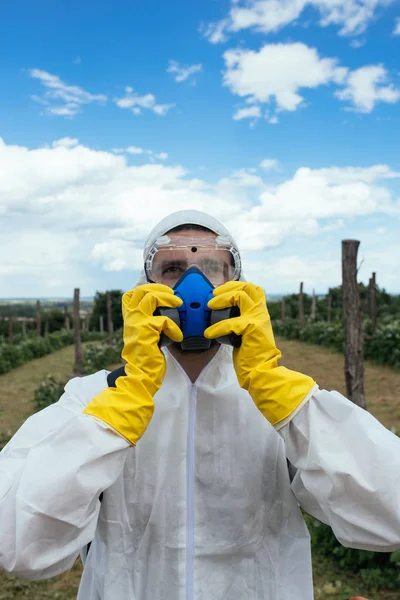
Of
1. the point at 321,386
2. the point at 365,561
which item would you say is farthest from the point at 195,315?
the point at 321,386

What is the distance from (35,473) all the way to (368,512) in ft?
2.94

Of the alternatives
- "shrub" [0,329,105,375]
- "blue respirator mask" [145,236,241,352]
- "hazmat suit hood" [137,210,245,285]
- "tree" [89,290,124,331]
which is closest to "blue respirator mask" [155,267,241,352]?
"blue respirator mask" [145,236,241,352]

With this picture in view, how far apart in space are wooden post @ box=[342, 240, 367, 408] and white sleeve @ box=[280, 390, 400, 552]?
14.9 ft

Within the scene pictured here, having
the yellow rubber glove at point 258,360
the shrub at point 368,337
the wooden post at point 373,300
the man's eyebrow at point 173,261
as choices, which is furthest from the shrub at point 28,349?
the yellow rubber glove at point 258,360

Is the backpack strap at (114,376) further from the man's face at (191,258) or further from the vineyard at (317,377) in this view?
the vineyard at (317,377)

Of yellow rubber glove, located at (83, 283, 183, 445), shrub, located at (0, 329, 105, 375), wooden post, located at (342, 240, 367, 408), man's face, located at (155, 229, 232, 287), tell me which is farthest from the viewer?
shrub, located at (0, 329, 105, 375)

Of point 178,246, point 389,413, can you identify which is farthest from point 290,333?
point 178,246

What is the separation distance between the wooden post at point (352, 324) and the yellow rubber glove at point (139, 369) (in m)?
4.63

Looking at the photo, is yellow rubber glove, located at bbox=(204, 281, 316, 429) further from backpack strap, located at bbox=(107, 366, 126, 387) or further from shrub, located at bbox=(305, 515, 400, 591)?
shrub, located at bbox=(305, 515, 400, 591)

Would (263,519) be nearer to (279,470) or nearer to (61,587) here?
(279,470)

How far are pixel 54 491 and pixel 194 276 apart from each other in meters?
0.75

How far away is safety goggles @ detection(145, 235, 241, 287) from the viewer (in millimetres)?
1696

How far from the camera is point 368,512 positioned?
1.30 m

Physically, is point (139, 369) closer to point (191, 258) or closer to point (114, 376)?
point (114, 376)
